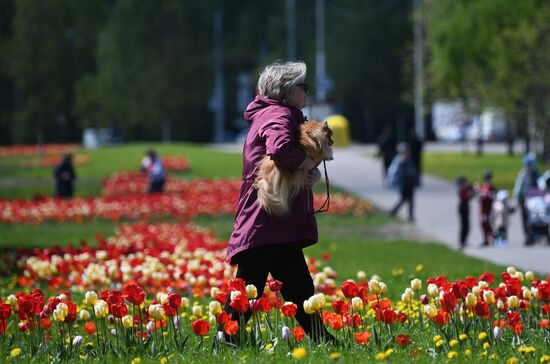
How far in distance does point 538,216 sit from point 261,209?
12237 millimetres

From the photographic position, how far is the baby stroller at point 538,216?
60.8ft

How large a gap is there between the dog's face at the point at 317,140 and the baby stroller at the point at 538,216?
1216 cm

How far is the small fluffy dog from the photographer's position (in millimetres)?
6789

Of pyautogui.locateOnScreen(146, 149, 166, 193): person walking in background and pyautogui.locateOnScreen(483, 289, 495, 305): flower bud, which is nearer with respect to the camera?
pyautogui.locateOnScreen(483, 289, 495, 305): flower bud

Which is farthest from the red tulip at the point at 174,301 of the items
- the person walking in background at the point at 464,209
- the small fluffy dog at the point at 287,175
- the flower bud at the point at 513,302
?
the person walking in background at the point at 464,209

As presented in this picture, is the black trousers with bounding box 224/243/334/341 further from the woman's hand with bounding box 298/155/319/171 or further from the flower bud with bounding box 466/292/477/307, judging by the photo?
the flower bud with bounding box 466/292/477/307

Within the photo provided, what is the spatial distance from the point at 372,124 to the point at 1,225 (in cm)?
6396

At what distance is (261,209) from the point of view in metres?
6.91

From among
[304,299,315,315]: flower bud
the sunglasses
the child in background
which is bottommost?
the child in background

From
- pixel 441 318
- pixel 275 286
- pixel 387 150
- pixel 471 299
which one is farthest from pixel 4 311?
pixel 387 150

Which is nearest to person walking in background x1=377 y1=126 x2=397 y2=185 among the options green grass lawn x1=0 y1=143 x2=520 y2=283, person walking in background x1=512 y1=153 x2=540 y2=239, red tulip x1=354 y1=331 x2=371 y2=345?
green grass lawn x1=0 y1=143 x2=520 y2=283

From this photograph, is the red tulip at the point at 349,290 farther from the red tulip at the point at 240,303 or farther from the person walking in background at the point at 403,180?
the person walking in background at the point at 403,180

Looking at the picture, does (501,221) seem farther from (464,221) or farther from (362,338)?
(362,338)

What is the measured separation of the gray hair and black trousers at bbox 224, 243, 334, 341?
810 mm
